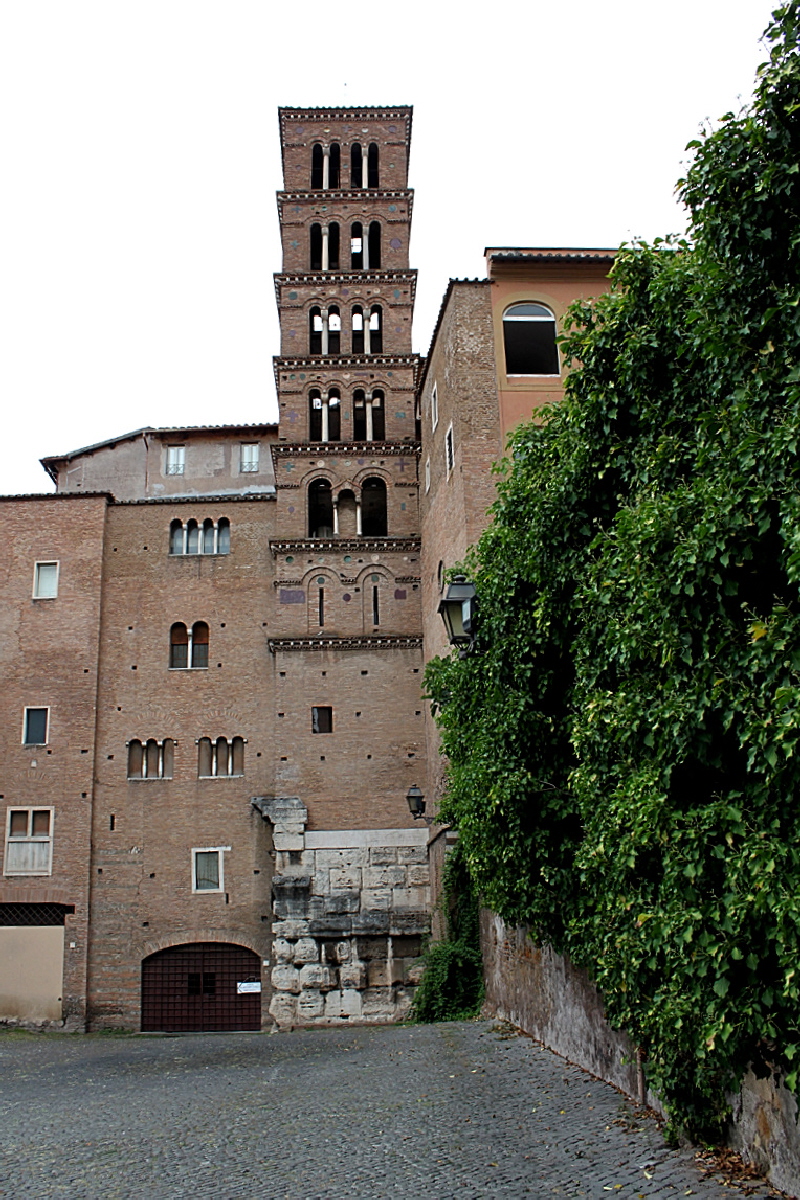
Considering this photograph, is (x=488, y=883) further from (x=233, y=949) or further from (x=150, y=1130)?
(x=233, y=949)

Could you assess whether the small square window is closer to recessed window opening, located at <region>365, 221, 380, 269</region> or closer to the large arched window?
recessed window opening, located at <region>365, 221, 380, 269</region>

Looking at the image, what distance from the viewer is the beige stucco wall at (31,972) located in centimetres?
2355

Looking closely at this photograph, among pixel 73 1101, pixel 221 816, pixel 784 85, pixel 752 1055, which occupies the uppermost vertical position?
pixel 784 85

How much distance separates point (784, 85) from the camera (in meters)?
6.14

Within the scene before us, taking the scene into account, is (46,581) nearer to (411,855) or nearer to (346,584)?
(346,584)

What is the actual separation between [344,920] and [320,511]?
9.96 meters

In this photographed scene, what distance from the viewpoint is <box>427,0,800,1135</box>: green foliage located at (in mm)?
6125

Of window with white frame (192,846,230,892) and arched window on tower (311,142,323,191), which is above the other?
arched window on tower (311,142,323,191)

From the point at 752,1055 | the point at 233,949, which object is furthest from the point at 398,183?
the point at 752,1055

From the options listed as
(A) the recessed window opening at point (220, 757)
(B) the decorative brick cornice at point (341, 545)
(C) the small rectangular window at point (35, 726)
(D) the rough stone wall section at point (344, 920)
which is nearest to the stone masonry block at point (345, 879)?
(D) the rough stone wall section at point (344, 920)

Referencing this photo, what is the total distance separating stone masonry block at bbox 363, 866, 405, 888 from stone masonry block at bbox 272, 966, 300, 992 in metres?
2.36

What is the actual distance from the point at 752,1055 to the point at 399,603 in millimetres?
19157

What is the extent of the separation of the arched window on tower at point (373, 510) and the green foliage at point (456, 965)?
9708 mm

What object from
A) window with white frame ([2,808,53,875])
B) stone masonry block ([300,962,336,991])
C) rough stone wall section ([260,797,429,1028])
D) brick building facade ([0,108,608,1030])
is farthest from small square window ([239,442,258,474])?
stone masonry block ([300,962,336,991])
